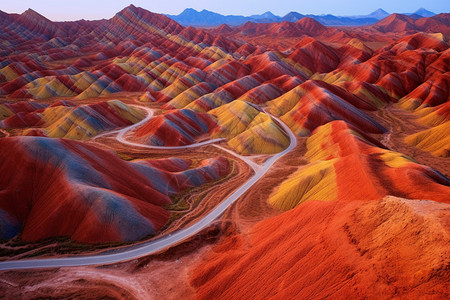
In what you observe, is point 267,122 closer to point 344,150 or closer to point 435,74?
point 344,150

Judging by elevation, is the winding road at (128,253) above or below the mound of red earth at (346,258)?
below

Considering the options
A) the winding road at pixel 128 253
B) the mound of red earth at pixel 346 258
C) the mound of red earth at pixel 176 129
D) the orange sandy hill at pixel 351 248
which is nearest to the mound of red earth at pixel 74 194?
the winding road at pixel 128 253

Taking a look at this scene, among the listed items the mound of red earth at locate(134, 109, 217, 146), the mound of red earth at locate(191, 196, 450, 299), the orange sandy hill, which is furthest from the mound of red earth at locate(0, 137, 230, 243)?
the mound of red earth at locate(134, 109, 217, 146)

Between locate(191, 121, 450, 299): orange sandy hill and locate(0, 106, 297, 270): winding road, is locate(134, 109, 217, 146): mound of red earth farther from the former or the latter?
locate(191, 121, 450, 299): orange sandy hill

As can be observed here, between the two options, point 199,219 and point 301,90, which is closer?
point 199,219

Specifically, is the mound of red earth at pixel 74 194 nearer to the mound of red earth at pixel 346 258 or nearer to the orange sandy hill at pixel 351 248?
the orange sandy hill at pixel 351 248

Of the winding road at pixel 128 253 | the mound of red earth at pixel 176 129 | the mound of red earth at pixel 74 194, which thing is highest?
the mound of red earth at pixel 176 129

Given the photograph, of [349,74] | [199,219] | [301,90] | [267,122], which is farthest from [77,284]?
[349,74]
